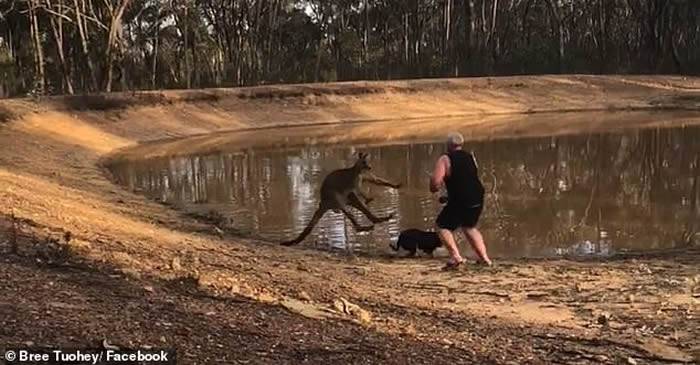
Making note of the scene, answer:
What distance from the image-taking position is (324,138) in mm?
30641

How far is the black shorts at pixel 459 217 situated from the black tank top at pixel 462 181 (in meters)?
0.07

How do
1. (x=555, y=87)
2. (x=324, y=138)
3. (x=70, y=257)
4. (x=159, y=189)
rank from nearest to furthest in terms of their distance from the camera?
(x=70, y=257) → (x=159, y=189) → (x=324, y=138) → (x=555, y=87)

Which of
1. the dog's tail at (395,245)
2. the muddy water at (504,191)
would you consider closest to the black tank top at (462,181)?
the dog's tail at (395,245)

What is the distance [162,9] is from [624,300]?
1754 inches

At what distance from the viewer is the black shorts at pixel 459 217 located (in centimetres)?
986

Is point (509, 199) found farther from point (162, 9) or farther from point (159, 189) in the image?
point (162, 9)

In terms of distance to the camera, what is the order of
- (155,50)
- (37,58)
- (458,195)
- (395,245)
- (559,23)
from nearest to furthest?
1. (458,195)
2. (395,245)
3. (37,58)
4. (155,50)
5. (559,23)

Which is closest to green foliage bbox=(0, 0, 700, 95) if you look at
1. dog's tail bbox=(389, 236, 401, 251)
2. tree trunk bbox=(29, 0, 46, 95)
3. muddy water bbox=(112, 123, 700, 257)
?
tree trunk bbox=(29, 0, 46, 95)

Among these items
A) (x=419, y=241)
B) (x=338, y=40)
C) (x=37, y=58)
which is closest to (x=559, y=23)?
(x=338, y=40)

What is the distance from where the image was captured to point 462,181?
9.70 m

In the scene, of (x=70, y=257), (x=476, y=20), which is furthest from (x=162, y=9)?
(x=70, y=257)

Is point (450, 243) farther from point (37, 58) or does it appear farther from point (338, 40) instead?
point (338, 40)

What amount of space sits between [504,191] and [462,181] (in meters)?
6.67

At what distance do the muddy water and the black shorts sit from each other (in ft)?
4.62
